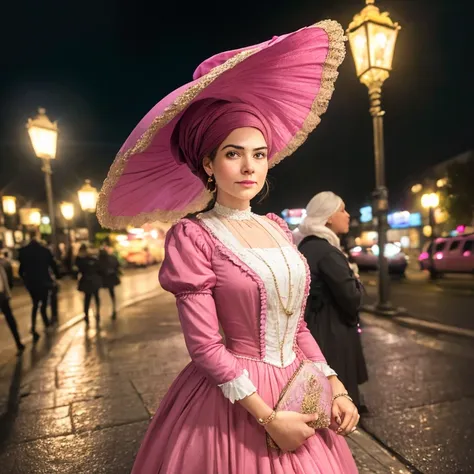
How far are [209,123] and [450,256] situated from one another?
15.5m

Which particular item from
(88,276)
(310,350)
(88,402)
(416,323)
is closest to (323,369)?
(310,350)

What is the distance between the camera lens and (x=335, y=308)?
10.2 ft

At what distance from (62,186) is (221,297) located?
30290 millimetres

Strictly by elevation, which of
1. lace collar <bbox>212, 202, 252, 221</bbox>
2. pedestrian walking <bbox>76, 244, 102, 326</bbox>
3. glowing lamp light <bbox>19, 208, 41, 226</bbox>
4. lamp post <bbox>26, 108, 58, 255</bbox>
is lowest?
pedestrian walking <bbox>76, 244, 102, 326</bbox>

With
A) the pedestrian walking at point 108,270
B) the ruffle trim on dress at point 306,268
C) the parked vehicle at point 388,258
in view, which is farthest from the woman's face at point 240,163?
the parked vehicle at point 388,258

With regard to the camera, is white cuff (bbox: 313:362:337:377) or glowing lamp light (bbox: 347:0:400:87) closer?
white cuff (bbox: 313:362:337:377)

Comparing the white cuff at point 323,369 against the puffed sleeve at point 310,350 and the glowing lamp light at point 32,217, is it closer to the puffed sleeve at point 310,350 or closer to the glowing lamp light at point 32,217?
the puffed sleeve at point 310,350

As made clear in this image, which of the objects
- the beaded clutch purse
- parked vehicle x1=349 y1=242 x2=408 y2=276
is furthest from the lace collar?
parked vehicle x1=349 y1=242 x2=408 y2=276

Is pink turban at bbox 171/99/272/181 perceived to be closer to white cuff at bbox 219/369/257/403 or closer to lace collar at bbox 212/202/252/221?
lace collar at bbox 212/202/252/221

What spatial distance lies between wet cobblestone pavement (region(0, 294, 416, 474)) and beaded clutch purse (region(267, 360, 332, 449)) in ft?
5.58

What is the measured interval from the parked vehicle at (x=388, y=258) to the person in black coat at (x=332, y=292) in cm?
1190

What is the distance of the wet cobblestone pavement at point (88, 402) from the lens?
2939 millimetres

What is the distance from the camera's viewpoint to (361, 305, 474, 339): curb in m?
6.28

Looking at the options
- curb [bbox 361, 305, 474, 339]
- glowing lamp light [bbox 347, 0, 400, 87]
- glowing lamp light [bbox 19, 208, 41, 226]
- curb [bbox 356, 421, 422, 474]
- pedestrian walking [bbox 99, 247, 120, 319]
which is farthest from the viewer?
glowing lamp light [bbox 19, 208, 41, 226]
